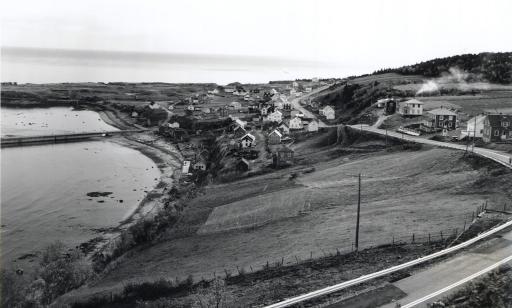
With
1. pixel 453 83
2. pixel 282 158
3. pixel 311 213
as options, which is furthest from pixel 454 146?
pixel 453 83

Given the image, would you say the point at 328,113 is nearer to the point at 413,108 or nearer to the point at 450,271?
the point at 413,108

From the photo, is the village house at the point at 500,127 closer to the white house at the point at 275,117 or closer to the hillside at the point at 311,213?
the hillside at the point at 311,213

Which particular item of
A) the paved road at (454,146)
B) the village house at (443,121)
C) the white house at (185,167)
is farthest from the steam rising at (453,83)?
the white house at (185,167)

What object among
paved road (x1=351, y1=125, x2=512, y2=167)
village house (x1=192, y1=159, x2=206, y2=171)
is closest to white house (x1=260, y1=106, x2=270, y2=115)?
paved road (x1=351, y1=125, x2=512, y2=167)

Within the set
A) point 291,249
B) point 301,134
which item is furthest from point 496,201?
point 301,134

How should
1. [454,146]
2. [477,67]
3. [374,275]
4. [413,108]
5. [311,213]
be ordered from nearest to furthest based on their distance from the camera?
[374,275] → [311,213] → [454,146] → [413,108] → [477,67]

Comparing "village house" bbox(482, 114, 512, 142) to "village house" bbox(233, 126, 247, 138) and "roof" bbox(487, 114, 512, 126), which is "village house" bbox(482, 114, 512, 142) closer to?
"roof" bbox(487, 114, 512, 126)

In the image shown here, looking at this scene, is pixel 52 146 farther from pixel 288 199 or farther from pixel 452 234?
pixel 452 234
